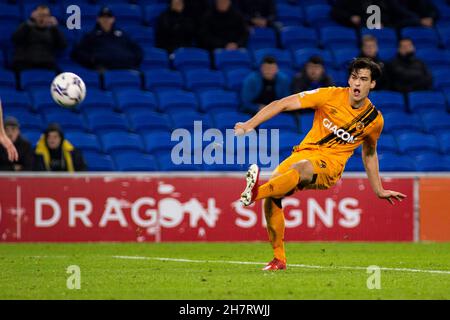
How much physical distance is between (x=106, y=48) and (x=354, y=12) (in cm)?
474

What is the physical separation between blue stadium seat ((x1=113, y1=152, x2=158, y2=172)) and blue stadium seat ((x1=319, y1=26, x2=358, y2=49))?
4.77 metres

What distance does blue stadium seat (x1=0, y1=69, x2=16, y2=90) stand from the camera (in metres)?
16.7

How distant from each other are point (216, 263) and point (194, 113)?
5.95 m

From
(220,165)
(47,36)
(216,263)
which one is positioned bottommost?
(216,263)

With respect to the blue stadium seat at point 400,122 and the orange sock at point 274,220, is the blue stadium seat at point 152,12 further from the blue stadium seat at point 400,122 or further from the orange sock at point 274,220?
the orange sock at point 274,220

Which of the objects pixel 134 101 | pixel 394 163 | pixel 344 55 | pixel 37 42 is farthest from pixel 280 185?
pixel 344 55

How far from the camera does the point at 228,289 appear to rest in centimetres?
823

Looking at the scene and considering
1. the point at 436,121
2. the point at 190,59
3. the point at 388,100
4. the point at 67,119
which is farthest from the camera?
the point at 190,59

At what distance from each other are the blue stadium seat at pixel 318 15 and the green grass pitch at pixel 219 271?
21.5 feet

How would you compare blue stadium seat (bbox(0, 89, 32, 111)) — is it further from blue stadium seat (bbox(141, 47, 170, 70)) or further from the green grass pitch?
the green grass pitch

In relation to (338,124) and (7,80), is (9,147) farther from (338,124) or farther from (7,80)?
(7,80)

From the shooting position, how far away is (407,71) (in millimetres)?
17859
